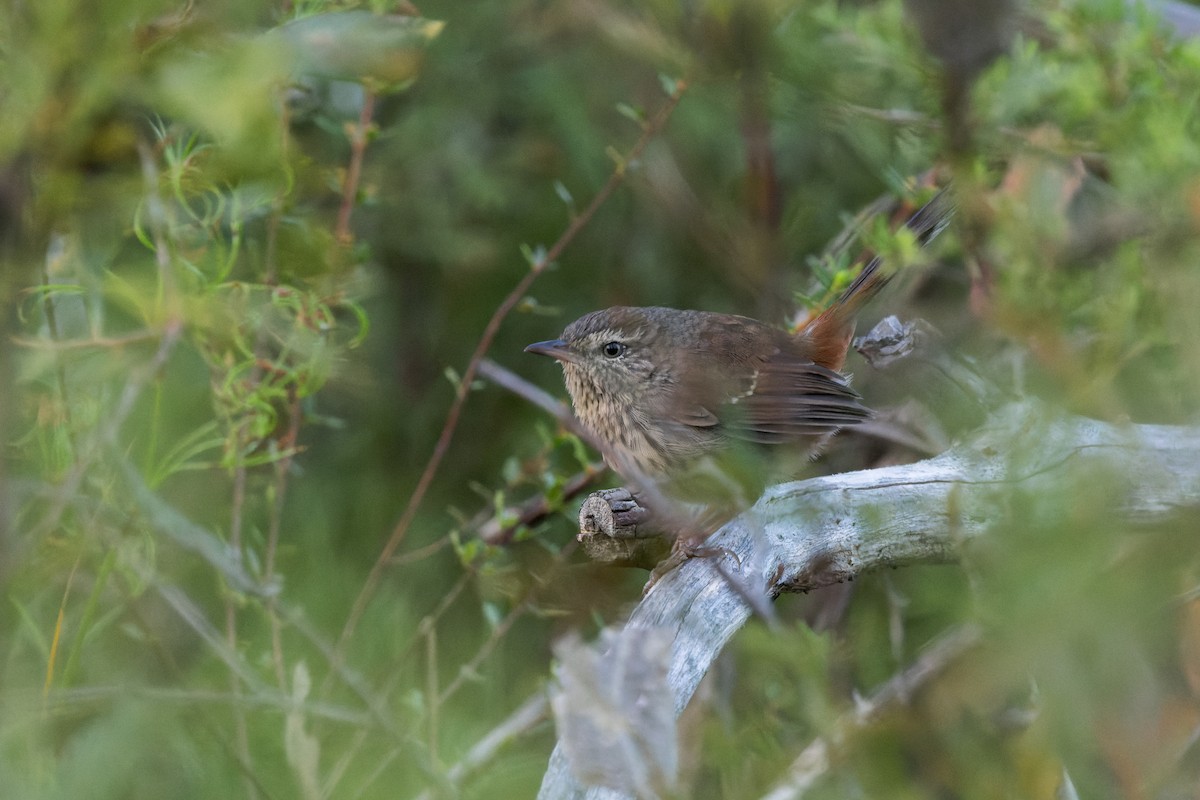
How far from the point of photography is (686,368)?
4.00 meters

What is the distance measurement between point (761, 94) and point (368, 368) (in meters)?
3.33

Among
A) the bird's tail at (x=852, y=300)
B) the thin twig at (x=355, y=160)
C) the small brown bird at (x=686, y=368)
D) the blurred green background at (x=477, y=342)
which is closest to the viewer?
the blurred green background at (x=477, y=342)

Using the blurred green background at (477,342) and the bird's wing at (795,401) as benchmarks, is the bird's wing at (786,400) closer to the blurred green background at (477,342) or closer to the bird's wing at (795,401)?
the bird's wing at (795,401)

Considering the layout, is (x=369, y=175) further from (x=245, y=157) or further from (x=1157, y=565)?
(x=1157, y=565)

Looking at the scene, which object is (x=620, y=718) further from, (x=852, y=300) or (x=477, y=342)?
(x=477, y=342)

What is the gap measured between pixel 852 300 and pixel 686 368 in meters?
0.66

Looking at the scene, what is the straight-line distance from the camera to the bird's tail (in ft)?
12.0

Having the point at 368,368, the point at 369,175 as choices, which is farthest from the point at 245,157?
the point at 368,368

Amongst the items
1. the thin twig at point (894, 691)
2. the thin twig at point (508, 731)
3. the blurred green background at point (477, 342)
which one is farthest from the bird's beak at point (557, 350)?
the thin twig at point (894, 691)

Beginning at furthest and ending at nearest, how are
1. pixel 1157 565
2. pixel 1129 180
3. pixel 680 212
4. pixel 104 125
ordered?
pixel 1129 180
pixel 104 125
pixel 680 212
pixel 1157 565

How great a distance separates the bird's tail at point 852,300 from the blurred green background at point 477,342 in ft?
0.59

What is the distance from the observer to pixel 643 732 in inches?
44.3

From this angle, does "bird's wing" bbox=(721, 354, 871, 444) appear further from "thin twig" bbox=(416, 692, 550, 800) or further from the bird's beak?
"thin twig" bbox=(416, 692, 550, 800)

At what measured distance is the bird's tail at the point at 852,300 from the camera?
3.66 meters
